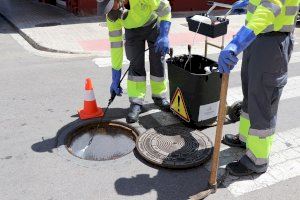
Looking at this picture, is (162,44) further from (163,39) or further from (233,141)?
(233,141)

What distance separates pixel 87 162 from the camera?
3.77 m

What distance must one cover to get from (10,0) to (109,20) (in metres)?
11.1

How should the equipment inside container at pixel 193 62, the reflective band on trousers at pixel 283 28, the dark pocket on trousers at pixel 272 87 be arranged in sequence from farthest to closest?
the equipment inside container at pixel 193 62 < the dark pocket on trousers at pixel 272 87 < the reflective band on trousers at pixel 283 28

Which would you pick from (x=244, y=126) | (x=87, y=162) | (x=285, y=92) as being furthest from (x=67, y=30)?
(x=244, y=126)

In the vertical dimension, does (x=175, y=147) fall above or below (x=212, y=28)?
below

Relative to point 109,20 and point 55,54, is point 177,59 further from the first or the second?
point 55,54

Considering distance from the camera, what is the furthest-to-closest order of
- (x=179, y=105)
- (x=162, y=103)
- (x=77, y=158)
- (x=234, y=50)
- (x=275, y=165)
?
(x=162, y=103) → (x=179, y=105) → (x=77, y=158) → (x=275, y=165) → (x=234, y=50)

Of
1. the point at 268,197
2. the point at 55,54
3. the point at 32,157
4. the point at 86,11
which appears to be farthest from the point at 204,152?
the point at 86,11

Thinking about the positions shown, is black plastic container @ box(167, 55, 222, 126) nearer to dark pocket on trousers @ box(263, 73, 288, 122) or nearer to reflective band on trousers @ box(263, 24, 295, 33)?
dark pocket on trousers @ box(263, 73, 288, 122)

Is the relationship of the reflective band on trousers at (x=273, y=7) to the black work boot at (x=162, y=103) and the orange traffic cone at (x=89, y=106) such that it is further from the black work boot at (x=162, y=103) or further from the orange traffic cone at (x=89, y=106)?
the orange traffic cone at (x=89, y=106)

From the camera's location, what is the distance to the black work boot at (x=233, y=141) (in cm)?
405

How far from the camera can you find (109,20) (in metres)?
4.32

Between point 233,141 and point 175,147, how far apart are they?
0.67 metres

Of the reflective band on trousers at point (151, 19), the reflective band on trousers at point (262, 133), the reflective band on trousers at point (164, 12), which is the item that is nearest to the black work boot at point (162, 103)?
the reflective band on trousers at point (151, 19)
